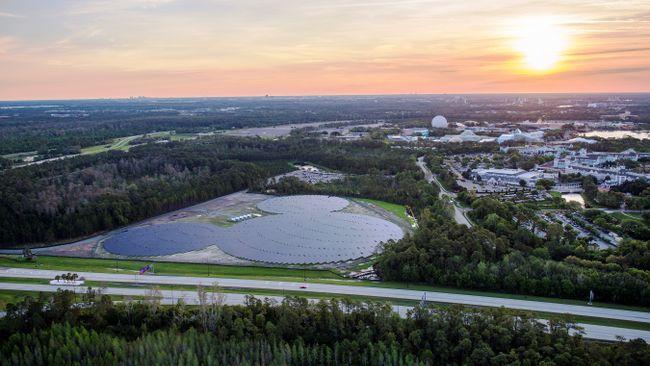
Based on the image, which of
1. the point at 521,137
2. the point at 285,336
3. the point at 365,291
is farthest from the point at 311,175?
the point at 521,137

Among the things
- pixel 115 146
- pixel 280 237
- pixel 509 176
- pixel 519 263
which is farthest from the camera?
pixel 115 146

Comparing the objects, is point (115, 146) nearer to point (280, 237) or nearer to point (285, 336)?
point (280, 237)

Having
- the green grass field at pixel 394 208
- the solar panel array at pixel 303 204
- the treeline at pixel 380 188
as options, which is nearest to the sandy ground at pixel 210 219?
the green grass field at pixel 394 208

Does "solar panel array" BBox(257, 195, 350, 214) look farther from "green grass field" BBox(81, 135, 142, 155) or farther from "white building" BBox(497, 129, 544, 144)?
"white building" BBox(497, 129, 544, 144)

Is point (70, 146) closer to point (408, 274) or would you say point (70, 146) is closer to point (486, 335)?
point (408, 274)

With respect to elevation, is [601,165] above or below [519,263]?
above

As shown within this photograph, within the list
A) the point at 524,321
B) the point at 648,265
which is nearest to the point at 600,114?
the point at 648,265
